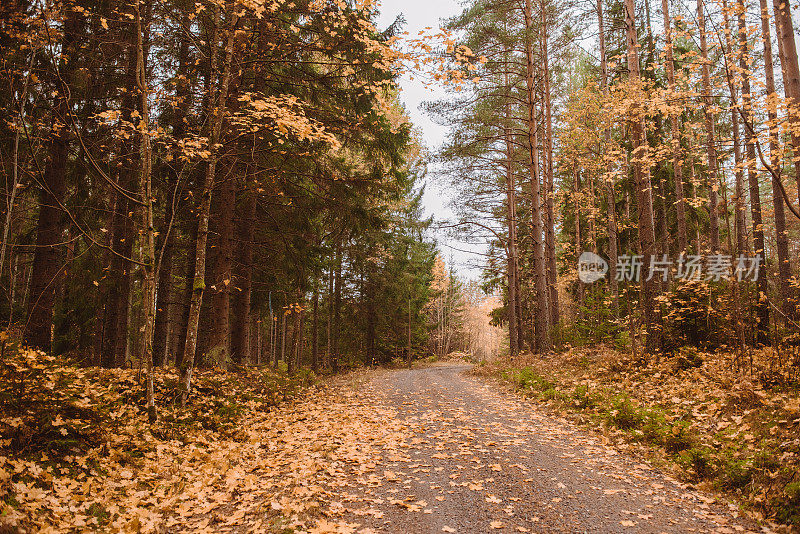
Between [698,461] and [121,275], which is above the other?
[121,275]

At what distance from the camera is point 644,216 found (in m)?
9.81

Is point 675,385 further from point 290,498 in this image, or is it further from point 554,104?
point 554,104

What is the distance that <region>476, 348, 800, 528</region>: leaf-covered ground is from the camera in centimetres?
421

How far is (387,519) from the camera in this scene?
3836 mm

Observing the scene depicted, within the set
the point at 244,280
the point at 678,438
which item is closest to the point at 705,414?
the point at 678,438

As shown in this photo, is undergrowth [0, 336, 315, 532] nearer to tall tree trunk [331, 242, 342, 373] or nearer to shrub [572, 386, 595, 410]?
shrub [572, 386, 595, 410]

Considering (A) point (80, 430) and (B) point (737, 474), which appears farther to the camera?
(A) point (80, 430)

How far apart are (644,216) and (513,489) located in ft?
26.5

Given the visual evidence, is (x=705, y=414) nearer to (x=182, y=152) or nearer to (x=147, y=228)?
(x=147, y=228)

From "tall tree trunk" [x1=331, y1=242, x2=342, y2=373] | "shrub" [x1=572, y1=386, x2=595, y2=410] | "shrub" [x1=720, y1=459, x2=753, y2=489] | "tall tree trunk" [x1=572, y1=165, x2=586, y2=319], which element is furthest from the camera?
"tall tree trunk" [x1=572, y1=165, x2=586, y2=319]

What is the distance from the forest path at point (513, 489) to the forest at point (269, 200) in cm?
31

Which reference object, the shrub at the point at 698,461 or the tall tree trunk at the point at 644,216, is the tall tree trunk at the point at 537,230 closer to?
the tall tree trunk at the point at 644,216

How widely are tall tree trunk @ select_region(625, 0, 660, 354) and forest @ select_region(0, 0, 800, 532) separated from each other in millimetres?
55

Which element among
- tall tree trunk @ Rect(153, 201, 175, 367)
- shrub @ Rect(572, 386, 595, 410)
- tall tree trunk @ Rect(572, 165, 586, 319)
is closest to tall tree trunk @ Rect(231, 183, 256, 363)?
tall tree trunk @ Rect(153, 201, 175, 367)
